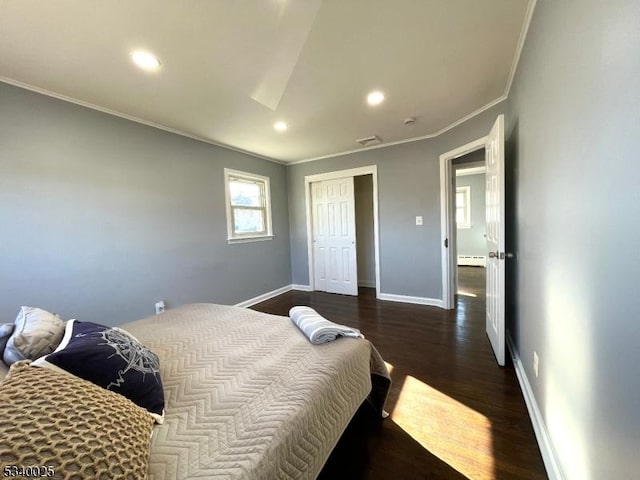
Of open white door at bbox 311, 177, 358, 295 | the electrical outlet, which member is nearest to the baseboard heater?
open white door at bbox 311, 177, 358, 295

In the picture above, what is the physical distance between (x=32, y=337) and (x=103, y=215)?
1.85 metres

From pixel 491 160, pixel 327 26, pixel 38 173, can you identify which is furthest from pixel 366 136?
pixel 38 173

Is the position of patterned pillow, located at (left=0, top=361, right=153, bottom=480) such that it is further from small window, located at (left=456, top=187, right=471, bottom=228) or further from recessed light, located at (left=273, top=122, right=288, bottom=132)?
small window, located at (left=456, top=187, right=471, bottom=228)

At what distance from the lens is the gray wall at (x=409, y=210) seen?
144 inches

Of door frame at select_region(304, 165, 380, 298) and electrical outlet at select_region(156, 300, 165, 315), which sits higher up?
door frame at select_region(304, 165, 380, 298)

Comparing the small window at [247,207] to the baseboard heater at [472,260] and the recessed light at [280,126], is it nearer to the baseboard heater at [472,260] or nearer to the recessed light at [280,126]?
the recessed light at [280,126]

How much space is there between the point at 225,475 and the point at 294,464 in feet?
0.82

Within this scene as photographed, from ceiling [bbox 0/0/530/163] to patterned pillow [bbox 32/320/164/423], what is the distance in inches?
64.9

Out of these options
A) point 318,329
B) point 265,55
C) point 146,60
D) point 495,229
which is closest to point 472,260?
point 495,229

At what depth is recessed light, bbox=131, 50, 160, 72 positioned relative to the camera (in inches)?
68.4

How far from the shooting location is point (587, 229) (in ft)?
2.99

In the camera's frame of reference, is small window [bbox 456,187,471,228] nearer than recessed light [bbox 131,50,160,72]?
No

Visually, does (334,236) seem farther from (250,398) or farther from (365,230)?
(250,398)

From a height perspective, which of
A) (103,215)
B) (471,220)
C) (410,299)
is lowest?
(410,299)
